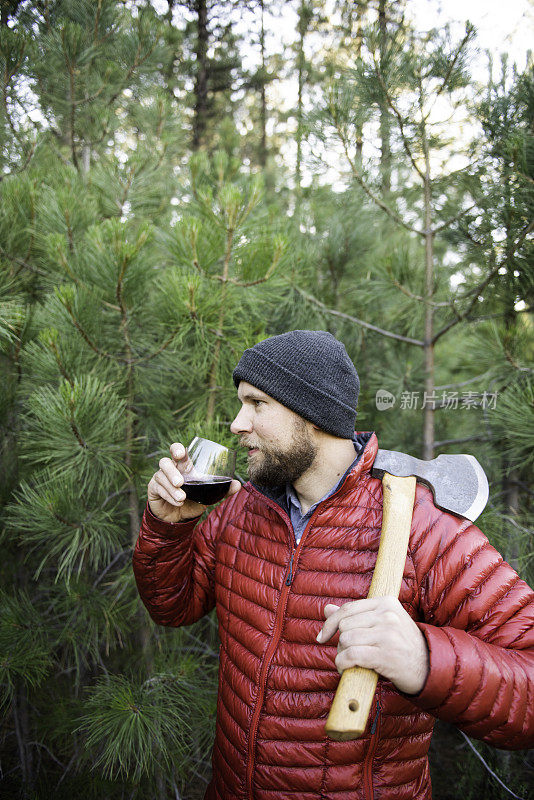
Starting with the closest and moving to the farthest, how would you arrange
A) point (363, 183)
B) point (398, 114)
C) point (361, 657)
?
point (361, 657) < point (398, 114) < point (363, 183)

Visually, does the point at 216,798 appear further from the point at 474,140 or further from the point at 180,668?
the point at 474,140

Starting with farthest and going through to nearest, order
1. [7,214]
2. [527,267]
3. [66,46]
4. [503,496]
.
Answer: [503,496]
[66,46]
[7,214]
[527,267]

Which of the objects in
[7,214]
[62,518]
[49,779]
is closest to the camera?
[62,518]

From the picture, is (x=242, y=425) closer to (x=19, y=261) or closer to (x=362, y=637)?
(x=362, y=637)

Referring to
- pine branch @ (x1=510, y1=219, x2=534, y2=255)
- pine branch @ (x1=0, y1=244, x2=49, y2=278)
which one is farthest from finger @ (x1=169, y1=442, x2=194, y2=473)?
pine branch @ (x1=510, y1=219, x2=534, y2=255)

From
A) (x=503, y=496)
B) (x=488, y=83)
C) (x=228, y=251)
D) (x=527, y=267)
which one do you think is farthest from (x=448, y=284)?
(x=228, y=251)

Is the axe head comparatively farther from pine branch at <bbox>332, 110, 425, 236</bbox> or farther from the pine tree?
pine branch at <bbox>332, 110, 425, 236</bbox>

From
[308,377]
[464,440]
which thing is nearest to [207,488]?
[308,377]

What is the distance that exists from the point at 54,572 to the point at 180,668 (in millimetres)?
1282

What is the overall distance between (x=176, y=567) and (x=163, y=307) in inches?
39.8

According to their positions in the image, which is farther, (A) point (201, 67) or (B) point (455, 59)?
(A) point (201, 67)

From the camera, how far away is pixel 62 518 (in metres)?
1.60

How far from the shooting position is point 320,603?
109cm

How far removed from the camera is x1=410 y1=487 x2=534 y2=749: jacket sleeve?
2.65ft
